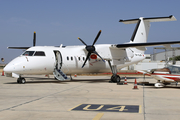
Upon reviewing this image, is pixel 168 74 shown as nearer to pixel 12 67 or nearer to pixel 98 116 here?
pixel 98 116

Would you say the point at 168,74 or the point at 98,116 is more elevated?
the point at 168,74

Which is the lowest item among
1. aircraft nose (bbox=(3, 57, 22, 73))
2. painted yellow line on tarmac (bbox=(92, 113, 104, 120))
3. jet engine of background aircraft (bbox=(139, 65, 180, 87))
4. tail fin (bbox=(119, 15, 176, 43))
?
painted yellow line on tarmac (bbox=(92, 113, 104, 120))

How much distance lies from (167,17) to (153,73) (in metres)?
10.5

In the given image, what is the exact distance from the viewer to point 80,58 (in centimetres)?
2244

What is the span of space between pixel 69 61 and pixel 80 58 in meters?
1.28

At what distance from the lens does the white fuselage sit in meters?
18.7

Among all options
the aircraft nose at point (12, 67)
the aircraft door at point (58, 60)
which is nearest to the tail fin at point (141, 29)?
the aircraft door at point (58, 60)

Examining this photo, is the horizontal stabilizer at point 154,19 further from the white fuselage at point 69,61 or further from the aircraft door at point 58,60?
the aircraft door at point 58,60

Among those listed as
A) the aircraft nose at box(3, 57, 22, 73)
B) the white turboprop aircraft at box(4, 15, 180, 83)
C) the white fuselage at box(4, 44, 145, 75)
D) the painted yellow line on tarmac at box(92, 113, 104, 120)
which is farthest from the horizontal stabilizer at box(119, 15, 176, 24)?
the painted yellow line on tarmac at box(92, 113, 104, 120)

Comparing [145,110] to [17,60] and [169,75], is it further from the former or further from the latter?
[17,60]

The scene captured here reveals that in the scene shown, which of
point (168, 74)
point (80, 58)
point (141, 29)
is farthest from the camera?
point (141, 29)

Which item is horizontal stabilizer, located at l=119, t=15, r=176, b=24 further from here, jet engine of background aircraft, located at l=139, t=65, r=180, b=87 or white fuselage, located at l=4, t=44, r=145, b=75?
jet engine of background aircraft, located at l=139, t=65, r=180, b=87

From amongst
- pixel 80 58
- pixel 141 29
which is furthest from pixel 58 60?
pixel 141 29

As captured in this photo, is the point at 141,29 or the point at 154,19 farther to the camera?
the point at 141,29
